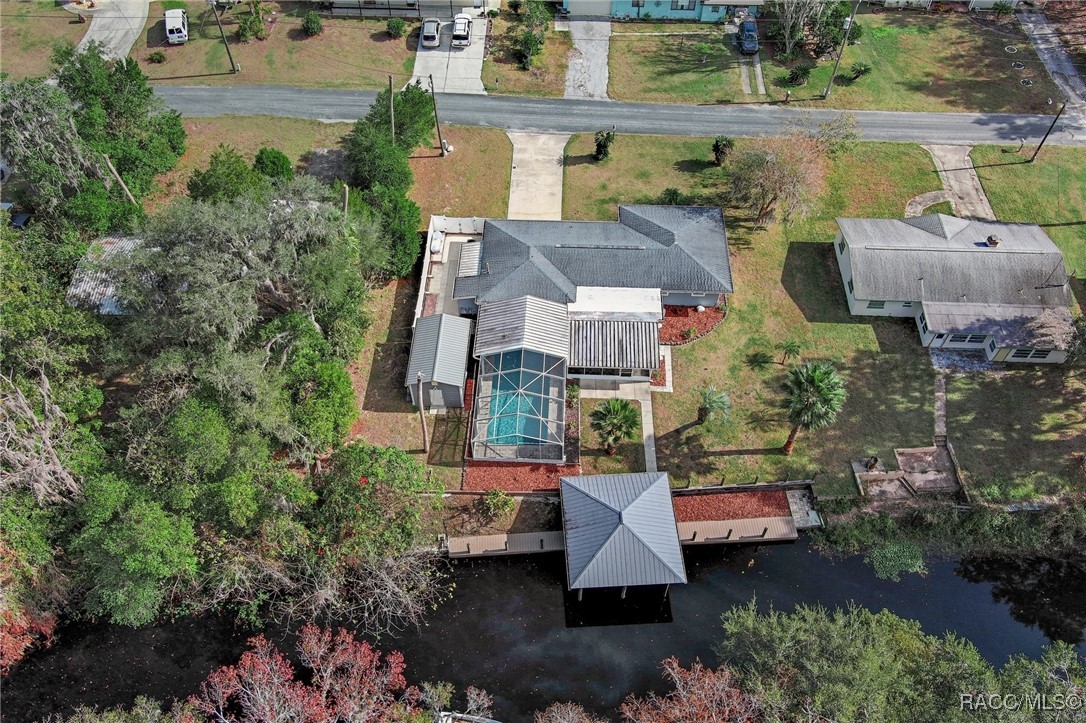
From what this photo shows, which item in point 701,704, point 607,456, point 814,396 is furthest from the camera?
point 607,456

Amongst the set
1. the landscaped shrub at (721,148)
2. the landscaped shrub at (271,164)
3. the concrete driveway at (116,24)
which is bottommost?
the landscaped shrub at (721,148)

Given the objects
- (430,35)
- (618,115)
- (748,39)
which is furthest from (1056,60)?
(430,35)

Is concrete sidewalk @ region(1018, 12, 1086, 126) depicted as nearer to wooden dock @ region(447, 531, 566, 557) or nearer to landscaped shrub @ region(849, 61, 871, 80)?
landscaped shrub @ region(849, 61, 871, 80)

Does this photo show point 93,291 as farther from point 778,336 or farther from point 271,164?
point 778,336

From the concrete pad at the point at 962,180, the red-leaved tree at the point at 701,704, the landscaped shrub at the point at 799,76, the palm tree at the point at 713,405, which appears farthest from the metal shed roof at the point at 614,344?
the landscaped shrub at the point at 799,76

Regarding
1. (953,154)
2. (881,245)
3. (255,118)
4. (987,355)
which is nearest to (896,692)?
(987,355)

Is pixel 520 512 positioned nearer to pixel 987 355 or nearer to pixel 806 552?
pixel 806 552

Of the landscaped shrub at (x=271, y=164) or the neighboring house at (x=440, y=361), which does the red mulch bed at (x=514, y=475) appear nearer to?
the neighboring house at (x=440, y=361)
